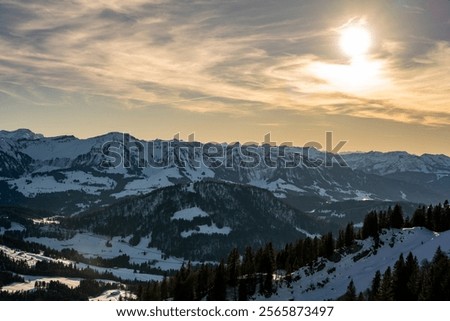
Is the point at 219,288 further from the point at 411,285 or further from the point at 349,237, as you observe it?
the point at 411,285

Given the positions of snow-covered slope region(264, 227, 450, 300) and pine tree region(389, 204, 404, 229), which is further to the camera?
pine tree region(389, 204, 404, 229)

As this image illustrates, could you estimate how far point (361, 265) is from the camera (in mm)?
120625

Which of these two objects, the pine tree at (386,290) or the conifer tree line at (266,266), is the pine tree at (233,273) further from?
the pine tree at (386,290)

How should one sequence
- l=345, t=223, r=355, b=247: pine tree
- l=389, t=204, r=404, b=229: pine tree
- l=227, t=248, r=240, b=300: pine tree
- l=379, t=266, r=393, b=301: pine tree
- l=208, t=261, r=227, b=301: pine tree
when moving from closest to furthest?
l=379, t=266, r=393, b=301: pine tree, l=208, t=261, r=227, b=301: pine tree, l=227, t=248, r=240, b=300: pine tree, l=345, t=223, r=355, b=247: pine tree, l=389, t=204, r=404, b=229: pine tree

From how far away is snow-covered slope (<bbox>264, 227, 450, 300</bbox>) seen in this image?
4390 inches

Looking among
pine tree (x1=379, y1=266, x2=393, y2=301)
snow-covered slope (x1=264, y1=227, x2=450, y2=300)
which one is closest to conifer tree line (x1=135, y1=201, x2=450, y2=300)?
snow-covered slope (x1=264, y1=227, x2=450, y2=300)

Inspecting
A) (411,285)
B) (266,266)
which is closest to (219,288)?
(266,266)

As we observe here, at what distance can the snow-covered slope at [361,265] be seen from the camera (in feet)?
366

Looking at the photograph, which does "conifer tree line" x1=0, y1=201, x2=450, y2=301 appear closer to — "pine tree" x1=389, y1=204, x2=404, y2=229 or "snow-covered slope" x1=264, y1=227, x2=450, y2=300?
"pine tree" x1=389, y1=204, x2=404, y2=229

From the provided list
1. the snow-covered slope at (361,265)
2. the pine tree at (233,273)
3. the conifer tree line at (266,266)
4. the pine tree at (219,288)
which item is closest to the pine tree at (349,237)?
the conifer tree line at (266,266)

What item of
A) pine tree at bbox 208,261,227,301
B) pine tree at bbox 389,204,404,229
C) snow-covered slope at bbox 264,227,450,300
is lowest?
pine tree at bbox 208,261,227,301
